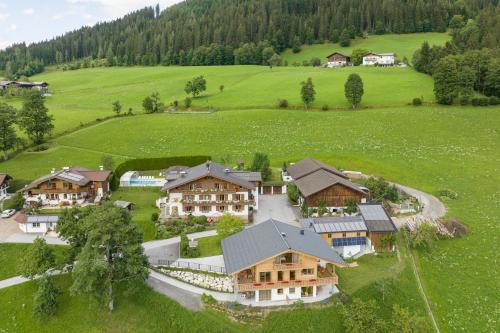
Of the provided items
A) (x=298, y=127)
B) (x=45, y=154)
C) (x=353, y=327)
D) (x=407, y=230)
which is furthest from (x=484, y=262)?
(x=45, y=154)

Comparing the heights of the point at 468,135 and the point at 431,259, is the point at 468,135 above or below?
above

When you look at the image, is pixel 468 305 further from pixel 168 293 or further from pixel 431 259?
pixel 168 293

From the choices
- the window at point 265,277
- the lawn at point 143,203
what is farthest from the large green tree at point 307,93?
the window at point 265,277

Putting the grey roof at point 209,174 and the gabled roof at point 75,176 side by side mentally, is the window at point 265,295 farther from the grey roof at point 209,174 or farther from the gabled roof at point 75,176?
the gabled roof at point 75,176

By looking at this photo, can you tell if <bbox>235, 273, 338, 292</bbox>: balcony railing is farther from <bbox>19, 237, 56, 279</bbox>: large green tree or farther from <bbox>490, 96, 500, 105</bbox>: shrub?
<bbox>490, 96, 500, 105</bbox>: shrub

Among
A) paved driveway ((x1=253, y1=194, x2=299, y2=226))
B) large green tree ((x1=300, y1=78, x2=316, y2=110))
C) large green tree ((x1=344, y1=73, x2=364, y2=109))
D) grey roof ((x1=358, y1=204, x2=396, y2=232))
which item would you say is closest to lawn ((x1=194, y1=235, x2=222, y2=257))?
paved driveway ((x1=253, y1=194, x2=299, y2=226))

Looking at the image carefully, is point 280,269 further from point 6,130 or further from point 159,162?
point 6,130
